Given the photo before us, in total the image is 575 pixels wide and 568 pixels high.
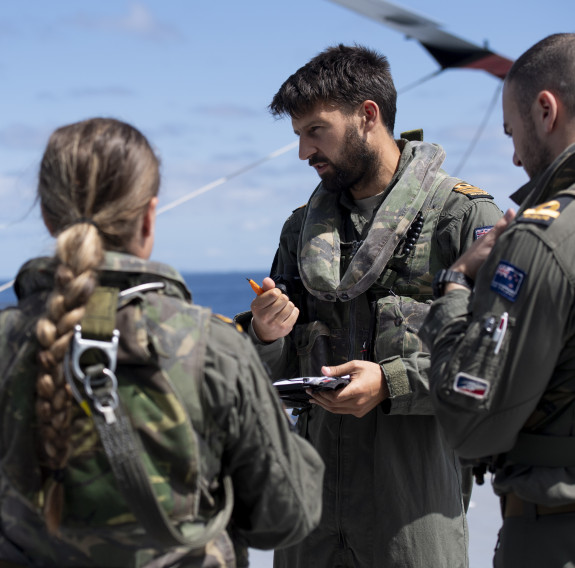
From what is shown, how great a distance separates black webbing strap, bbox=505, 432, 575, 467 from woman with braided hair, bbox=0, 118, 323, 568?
580 millimetres

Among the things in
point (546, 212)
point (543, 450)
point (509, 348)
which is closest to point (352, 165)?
point (546, 212)

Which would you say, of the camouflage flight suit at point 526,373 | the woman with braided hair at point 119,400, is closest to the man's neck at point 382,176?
the camouflage flight suit at point 526,373

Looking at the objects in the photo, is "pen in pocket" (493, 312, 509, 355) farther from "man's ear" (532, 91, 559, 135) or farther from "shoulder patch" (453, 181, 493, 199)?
"shoulder patch" (453, 181, 493, 199)

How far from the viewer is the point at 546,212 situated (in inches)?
69.9

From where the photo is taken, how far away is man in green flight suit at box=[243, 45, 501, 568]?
8.57 ft

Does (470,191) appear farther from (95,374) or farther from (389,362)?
(95,374)

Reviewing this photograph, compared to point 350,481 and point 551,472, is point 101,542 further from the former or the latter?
point 350,481

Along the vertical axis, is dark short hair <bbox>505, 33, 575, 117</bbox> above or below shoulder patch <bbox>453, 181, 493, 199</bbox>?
above

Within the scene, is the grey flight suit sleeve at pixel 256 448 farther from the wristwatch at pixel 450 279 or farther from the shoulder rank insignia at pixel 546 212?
the shoulder rank insignia at pixel 546 212

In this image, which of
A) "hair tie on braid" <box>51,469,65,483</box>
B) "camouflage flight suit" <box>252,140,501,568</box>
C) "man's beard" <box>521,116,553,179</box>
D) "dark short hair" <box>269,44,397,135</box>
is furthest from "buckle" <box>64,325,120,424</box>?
"dark short hair" <box>269,44,397,135</box>

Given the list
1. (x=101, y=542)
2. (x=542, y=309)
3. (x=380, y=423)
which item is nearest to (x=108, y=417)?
(x=101, y=542)

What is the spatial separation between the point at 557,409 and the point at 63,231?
47.4 inches

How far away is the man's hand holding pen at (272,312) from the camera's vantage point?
2674mm

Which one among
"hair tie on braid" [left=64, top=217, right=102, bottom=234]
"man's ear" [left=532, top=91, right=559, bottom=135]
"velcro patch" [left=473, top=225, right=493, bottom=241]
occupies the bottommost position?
"velcro patch" [left=473, top=225, right=493, bottom=241]
